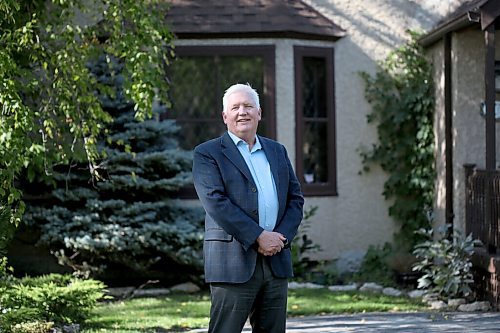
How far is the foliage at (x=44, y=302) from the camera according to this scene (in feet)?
24.3

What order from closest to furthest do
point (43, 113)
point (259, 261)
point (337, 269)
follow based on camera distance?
point (259, 261) < point (43, 113) < point (337, 269)

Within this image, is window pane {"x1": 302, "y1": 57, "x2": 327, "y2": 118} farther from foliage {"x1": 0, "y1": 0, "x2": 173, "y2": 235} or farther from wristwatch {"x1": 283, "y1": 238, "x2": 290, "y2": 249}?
wristwatch {"x1": 283, "y1": 238, "x2": 290, "y2": 249}

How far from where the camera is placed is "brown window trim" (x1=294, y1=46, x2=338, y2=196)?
12.3 meters

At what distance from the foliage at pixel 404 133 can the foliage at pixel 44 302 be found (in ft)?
17.1

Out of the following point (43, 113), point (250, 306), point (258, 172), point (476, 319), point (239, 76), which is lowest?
point (476, 319)

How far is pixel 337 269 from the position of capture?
12.2 meters

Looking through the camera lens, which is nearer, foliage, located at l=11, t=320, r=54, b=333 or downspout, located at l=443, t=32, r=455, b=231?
foliage, located at l=11, t=320, r=54, b=333

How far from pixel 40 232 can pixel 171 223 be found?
5.67 ft

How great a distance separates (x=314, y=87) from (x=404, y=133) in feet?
4.52

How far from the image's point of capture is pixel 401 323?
859cm

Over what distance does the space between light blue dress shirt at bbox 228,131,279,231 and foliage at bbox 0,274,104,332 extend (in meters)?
2.90

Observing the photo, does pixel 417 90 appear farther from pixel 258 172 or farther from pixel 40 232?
pixel 258 172

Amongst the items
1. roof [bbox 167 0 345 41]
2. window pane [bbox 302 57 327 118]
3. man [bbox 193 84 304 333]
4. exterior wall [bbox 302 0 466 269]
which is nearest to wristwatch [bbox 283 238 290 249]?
man [bbox 193 84 304 333]

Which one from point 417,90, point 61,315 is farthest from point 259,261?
point 417,90
